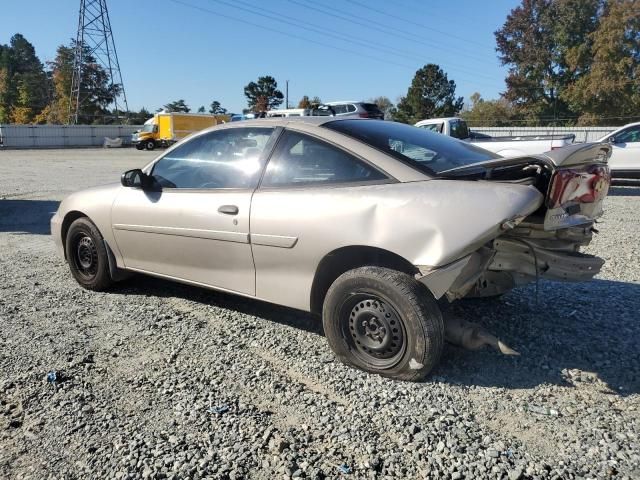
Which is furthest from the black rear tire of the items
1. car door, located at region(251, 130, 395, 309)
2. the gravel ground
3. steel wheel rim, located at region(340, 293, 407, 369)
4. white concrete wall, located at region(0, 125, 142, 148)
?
white concrete wall, located at region(0, 125, 142, 148)

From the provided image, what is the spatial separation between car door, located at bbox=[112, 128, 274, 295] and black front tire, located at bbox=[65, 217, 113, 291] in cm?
30

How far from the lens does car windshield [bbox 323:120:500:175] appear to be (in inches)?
132

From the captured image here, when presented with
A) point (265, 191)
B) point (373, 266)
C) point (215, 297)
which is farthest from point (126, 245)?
point (373, 266)

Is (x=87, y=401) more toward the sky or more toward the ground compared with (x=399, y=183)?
more toward the ground

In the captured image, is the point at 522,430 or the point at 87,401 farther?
the point at 87,401

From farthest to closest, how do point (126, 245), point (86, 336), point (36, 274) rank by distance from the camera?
point (36, 274), point (126, 245), point (86, 336)

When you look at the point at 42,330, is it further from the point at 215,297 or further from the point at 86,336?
the point at 215,297

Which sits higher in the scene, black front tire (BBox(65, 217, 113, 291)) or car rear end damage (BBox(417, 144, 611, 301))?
car rear end damage (BBox(417, 144, 611, 301))

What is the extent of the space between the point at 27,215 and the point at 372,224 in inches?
336

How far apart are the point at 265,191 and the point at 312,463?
1831mm

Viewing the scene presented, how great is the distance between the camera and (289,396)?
3047 millimetres

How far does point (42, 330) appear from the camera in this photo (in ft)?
13.2

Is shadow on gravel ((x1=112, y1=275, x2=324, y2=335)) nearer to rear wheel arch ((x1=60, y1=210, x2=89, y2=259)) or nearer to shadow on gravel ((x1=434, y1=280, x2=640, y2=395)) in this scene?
rear wheel arch ((x1=60, y1=210, x2=89, y2=259))

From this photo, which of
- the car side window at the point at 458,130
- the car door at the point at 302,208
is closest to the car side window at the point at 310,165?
the car door at the point at 302,208
